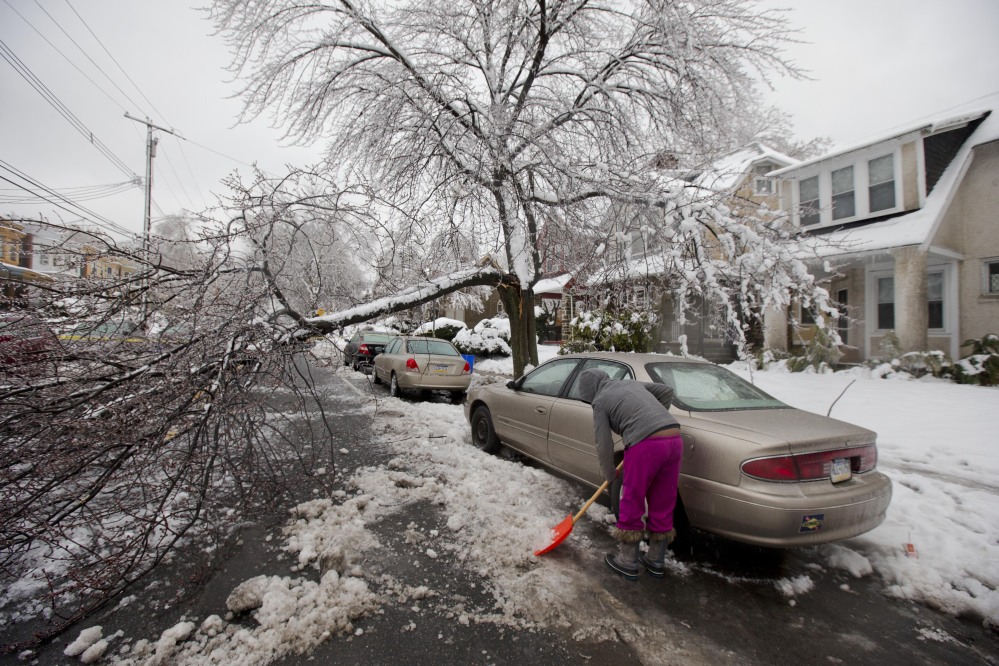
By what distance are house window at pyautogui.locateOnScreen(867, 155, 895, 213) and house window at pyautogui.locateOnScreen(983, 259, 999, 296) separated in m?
2.41

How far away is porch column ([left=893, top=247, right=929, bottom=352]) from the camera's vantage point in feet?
32.9

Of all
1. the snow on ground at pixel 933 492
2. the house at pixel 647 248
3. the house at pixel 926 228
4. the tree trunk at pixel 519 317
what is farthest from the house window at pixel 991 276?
the tree trunk at pixel 519 317

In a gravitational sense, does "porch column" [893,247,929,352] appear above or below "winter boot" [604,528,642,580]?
above

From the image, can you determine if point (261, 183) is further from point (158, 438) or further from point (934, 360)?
point (934, 360)

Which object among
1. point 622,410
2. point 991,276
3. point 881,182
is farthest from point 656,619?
point 881,182

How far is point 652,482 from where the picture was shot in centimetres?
299

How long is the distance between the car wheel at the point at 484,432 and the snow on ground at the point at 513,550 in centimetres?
16

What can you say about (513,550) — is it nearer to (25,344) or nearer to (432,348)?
(25,344)

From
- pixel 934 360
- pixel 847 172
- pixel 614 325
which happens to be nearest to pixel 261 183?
pixel 614 325

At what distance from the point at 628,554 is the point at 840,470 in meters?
1.50

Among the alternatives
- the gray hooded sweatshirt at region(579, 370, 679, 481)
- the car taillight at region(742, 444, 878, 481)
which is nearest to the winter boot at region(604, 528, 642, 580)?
the gray hooded sweatshirt at region(579, 370, 679, 481)

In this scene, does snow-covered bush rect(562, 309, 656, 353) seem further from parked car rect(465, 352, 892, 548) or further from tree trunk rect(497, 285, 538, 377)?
parked car rect(465, 352, 892, 548)

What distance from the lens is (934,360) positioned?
29.6 ft

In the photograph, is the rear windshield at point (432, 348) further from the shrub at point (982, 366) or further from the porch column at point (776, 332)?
the shrub at point (982, 366)
